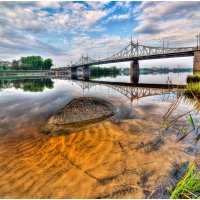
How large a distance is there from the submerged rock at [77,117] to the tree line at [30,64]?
14011 centimetres

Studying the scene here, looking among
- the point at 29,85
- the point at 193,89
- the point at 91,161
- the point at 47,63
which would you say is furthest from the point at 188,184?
the point at 47,63

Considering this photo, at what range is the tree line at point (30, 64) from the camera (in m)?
137

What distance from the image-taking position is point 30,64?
14150 cm

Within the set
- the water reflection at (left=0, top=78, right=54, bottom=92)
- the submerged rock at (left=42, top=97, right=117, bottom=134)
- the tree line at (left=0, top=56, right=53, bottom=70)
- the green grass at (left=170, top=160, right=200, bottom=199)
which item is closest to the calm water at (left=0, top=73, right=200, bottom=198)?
the green grass at (left=170, top=160, right=200, bottom=199)

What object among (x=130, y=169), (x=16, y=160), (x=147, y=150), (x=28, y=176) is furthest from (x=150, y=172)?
(x=16, y=160)

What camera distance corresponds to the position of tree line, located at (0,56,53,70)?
13712cm

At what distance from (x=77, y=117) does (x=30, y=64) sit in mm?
147448

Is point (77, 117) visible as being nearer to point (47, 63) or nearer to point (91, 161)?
point (91, 161)

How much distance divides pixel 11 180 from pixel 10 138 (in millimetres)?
3368

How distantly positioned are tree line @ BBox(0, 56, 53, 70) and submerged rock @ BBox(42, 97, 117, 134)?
460 ft

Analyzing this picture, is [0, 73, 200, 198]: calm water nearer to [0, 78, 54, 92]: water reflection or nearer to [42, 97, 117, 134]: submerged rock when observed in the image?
[42, 97, 117, 134]: submerged rock

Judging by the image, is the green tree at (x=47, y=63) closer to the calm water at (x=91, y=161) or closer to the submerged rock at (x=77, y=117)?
the submerged rock at (x=77, y=117)

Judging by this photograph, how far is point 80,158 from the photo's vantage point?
5121mm

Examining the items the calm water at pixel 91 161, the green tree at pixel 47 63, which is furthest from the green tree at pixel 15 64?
the calm water at pixel 91 161
